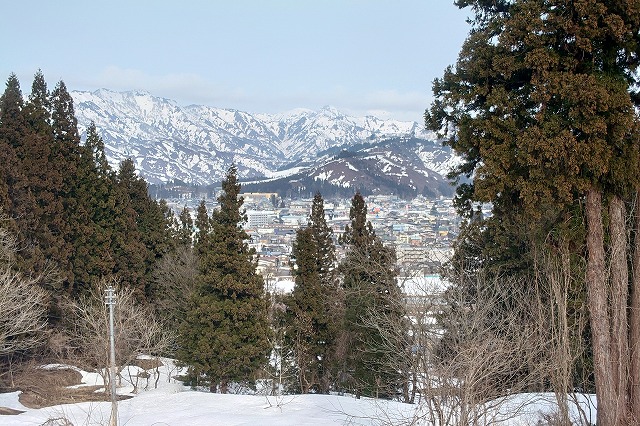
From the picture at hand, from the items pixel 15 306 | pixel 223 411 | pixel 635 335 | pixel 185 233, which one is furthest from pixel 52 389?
pixel 635 335

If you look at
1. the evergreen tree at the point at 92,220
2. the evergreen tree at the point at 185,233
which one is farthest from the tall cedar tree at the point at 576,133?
the evergreen tree at the point at 185,233

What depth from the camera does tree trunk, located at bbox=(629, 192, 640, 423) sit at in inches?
342

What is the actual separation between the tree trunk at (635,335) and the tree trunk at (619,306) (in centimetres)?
11

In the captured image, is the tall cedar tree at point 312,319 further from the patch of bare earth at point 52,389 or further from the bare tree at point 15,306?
the bare tree at point 15,306

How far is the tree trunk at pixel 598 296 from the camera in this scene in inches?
337

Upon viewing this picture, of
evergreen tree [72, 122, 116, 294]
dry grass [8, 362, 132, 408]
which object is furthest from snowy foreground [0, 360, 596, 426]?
evergreen tree [72, 122, 116, 294]

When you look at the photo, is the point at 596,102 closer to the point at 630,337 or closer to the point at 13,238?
the point at 630,337

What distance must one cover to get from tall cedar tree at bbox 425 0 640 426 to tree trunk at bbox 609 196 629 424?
2cm

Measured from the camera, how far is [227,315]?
20000mm

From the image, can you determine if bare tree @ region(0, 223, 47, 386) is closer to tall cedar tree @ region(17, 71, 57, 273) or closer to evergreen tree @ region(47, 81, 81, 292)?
tall cedar tree @ region(17, 71, 57, 273)

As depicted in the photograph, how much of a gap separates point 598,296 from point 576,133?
2363 mm

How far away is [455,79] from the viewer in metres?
9.38

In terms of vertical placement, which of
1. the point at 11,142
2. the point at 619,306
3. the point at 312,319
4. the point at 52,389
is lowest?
the point at 52,389

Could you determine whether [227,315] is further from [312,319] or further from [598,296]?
[598,296]
